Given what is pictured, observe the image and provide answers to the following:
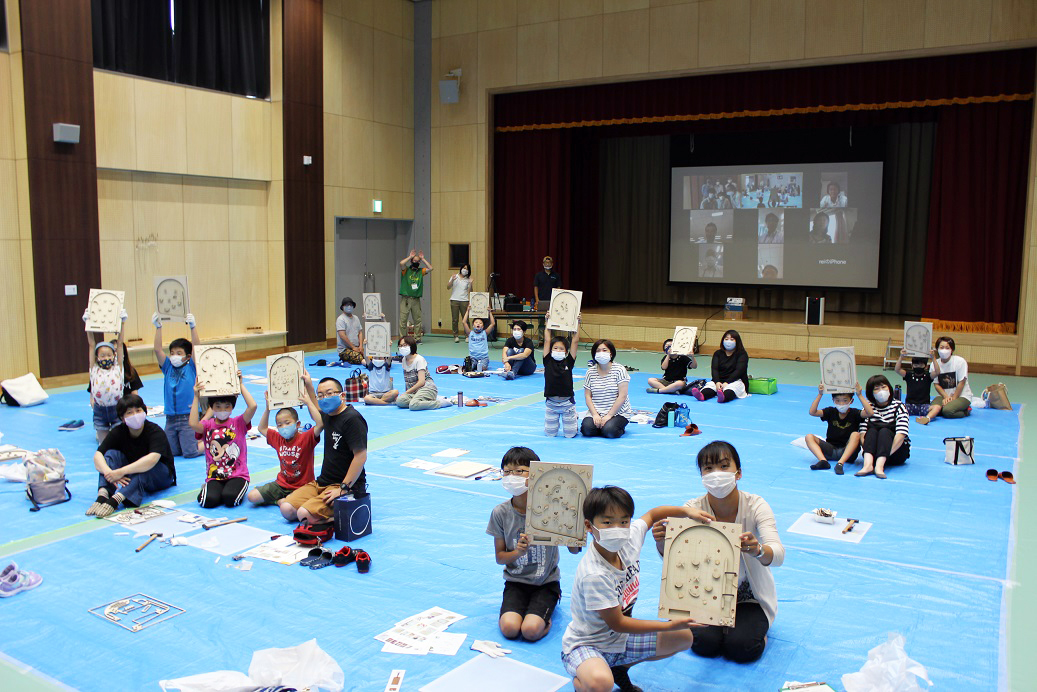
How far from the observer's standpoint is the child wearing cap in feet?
51.5

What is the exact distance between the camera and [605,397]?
1030cm

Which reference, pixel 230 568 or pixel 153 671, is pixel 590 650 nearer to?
pixel 153 671

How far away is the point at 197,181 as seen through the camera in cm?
1588

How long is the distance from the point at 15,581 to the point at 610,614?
403cm

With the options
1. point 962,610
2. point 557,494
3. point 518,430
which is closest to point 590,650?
point 557,494

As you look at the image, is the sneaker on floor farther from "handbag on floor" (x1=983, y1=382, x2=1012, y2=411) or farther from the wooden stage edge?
the wooden stage edge

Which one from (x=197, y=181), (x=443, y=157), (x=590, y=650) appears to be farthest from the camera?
(x=443, y=157)

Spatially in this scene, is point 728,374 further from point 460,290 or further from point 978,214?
point 460,290

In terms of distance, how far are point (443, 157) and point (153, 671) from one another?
1698 cm

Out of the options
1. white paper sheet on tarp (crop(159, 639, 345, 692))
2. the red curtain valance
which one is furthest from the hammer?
the red curtain valance

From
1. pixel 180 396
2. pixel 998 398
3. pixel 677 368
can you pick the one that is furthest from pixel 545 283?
pixel 180 396

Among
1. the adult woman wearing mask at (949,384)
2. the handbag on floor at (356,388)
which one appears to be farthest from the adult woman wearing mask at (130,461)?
the adult woman wearing mask at (949,384)

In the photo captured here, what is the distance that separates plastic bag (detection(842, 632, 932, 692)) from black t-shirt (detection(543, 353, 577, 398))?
5.88 m

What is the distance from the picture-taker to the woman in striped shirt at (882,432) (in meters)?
8.46
